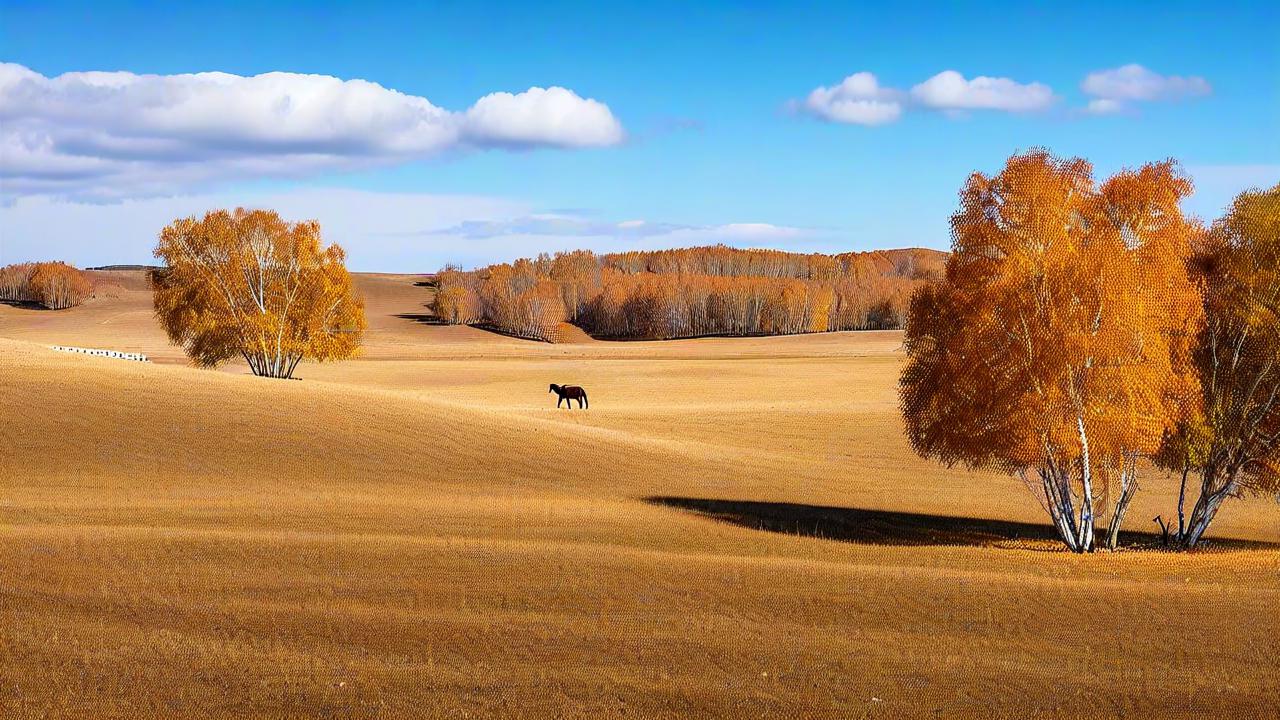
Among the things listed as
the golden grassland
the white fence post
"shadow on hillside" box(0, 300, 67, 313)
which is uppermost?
"shadow on hillside" box(0, 300, 67, 313)

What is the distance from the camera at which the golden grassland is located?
12.5 m

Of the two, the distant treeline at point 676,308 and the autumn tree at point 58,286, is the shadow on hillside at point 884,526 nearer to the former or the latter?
the distant treeline at point 676,308

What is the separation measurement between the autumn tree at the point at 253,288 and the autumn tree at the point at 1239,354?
5009 centimetres

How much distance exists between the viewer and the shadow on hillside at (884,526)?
89.8 ft

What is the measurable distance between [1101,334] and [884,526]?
309 inches

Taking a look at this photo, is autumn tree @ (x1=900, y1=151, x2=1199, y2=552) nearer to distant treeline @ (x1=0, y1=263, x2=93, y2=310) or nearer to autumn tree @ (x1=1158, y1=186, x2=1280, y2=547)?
autumn tree @ (x1=1158, y1=186, x2=1280, y2=547)

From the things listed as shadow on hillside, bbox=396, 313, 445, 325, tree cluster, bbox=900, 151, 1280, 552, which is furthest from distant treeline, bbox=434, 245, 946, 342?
tree cluster, bbox=900, 151, 1280, 552

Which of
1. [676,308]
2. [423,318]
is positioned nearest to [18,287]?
[423,318]

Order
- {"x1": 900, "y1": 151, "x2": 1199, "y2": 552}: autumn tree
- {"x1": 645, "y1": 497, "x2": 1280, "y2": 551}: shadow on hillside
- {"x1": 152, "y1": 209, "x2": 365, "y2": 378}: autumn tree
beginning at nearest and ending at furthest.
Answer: {"x1": 900, "y1": 151, "x2": 1199, "y2": 552}: autumn tree, {"x1": 645, "y1": 497, "x2": 1280, "y2": 551}: shadow on hillside, {"x1": 152, "y1": 209, "x2": 365, "y2": 378}: autumn tree

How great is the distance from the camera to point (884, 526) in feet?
97.0

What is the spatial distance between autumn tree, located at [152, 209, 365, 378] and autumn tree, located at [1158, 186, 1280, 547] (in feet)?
164

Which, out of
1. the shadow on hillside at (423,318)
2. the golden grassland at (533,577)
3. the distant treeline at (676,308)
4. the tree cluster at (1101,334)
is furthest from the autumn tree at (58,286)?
the tree cluster at (1101,334)

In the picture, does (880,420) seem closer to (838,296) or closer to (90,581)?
(90,581)

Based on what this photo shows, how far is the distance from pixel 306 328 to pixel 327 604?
52902 mm
